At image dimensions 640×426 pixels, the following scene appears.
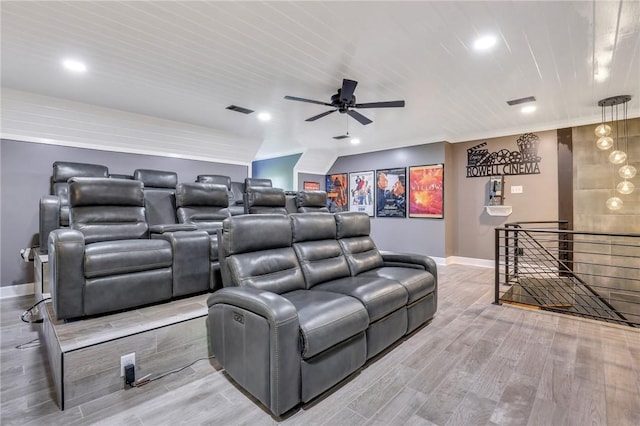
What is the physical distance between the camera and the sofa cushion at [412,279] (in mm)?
2613

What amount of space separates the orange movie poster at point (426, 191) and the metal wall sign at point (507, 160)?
0.65 m

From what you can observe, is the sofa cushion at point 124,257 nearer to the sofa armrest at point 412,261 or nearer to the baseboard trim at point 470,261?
the sofa armrest at point 412,261

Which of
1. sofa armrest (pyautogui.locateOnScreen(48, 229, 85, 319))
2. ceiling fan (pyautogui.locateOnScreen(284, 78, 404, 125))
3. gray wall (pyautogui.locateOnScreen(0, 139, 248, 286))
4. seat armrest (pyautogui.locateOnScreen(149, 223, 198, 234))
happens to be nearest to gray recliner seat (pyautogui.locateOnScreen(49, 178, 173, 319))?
sofa armrest (pyautogui.locateOnScreen(48, 229, 85, 319))

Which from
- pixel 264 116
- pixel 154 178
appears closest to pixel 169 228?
pixel 154 178

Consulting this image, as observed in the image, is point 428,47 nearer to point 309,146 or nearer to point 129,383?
point 129,383

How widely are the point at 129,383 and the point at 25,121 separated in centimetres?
413

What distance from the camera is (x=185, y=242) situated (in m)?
2.60

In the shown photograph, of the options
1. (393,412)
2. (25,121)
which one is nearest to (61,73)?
(25,121)

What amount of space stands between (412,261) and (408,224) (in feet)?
12.1

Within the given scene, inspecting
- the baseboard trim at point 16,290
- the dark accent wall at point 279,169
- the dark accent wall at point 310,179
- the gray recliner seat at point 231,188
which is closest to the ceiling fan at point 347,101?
the gray recliner seat at point 231,188

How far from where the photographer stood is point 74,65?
124 inches

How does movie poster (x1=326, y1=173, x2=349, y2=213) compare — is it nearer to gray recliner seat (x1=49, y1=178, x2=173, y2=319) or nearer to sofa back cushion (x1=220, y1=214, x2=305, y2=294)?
sofa back cushion (x1=220, y1=214, x2=305, y2=294)

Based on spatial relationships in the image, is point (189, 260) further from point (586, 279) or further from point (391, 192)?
point (586, 279)

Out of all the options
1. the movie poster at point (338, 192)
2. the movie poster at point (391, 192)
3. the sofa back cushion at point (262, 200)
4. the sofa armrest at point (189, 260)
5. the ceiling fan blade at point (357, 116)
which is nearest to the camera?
the sofa armrest at point (189, 260)
